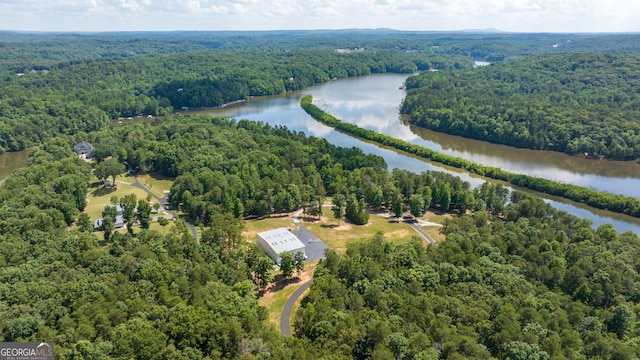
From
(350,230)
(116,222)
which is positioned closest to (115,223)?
(116,222)

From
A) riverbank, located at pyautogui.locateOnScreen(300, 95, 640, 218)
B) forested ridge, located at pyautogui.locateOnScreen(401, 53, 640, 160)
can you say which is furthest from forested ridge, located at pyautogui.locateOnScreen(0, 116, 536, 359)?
forested ridge, located at pyautogui.locateOnScreen(401, 53, 640, 160)

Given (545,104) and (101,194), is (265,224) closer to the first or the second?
(101,194)

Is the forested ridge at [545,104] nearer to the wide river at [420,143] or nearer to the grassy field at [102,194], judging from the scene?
the wide river at [420,143]

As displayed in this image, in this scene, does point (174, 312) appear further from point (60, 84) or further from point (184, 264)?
point (60, 84)

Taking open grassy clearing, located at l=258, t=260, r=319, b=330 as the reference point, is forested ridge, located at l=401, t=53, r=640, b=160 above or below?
above

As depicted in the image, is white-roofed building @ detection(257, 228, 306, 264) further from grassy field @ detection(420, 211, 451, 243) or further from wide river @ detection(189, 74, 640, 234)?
wide river @ detection(189, 74, 640, 234)
